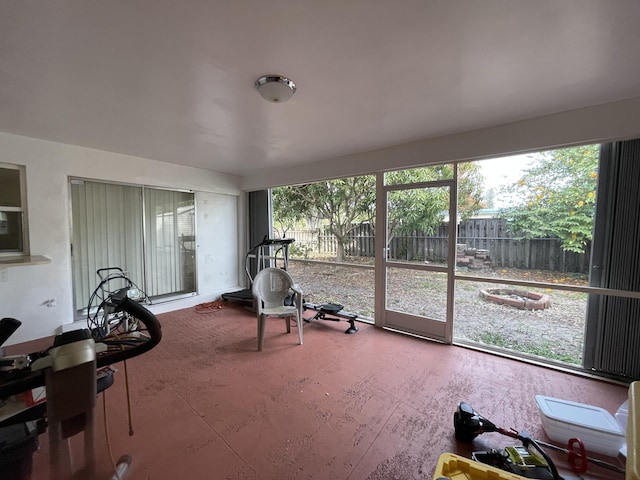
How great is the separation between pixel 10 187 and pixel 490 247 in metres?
5.59

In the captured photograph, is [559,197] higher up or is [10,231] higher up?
[559,197]

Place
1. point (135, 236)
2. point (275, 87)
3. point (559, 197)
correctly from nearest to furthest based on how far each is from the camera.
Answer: point (275, 87), point (559, 197), point (135, 236)

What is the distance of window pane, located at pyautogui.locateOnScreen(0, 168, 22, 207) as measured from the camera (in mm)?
2965

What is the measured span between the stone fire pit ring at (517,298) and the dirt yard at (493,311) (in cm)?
4

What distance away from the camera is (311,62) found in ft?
5.36

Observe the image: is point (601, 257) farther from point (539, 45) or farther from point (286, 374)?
point (286, 374)

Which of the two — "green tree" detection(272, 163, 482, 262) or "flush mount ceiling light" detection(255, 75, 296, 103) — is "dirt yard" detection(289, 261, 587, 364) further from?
"flush mount ceiling light" detection(255, 75, 296, 103)

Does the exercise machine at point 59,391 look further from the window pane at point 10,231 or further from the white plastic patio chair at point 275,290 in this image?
the window pane at point 10,231

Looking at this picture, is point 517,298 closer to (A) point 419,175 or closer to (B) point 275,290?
(A) point 419,175

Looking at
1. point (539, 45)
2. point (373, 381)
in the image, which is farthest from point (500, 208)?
point (373, 381)

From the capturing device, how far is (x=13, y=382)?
2.68 feet

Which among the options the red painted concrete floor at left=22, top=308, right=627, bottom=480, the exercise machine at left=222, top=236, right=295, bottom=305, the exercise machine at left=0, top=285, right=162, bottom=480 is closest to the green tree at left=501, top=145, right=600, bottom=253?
the red painted concrete floor at left=22, top=308, right=627, bottom=480

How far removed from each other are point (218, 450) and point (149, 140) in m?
3.25

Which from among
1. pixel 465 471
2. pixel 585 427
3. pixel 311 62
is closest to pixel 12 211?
pixel 311 62
